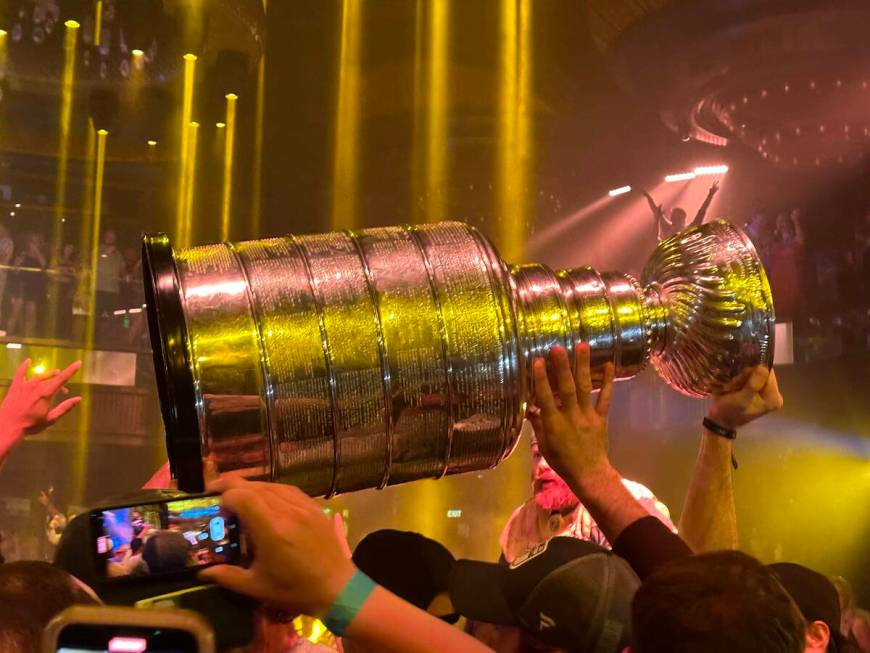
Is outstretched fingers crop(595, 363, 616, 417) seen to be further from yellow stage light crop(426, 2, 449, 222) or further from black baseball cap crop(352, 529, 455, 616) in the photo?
yellow stage light crop(426, 2, 449, 222)

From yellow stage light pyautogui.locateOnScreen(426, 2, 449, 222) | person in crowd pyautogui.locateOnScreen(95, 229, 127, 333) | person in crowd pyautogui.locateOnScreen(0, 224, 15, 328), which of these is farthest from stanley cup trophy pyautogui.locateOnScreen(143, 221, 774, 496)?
person in crowd pyautogui.locateOnScreen(0, 224, 15, 328)

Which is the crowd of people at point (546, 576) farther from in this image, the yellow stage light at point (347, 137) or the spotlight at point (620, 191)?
the spotlight at point (620, 191)

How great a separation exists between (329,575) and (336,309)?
0.26 metres

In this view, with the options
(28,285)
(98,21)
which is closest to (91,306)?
(28,285)

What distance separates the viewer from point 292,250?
2.30 ft

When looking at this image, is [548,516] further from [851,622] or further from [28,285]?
[28,285]

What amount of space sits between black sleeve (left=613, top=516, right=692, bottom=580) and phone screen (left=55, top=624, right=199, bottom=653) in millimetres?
415

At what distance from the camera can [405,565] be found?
0.91 meters

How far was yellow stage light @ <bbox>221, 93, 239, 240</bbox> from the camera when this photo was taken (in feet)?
14.4

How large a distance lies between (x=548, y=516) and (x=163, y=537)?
3.96 ft

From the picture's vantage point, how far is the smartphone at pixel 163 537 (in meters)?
0.46

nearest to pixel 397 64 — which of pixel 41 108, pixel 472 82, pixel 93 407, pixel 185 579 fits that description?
pixel 472 82

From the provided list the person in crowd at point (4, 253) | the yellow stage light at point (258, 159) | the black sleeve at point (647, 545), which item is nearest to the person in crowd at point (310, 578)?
the black sleeve at point (647, 545)

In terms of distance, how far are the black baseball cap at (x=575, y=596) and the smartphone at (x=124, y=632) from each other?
1.29 ft
